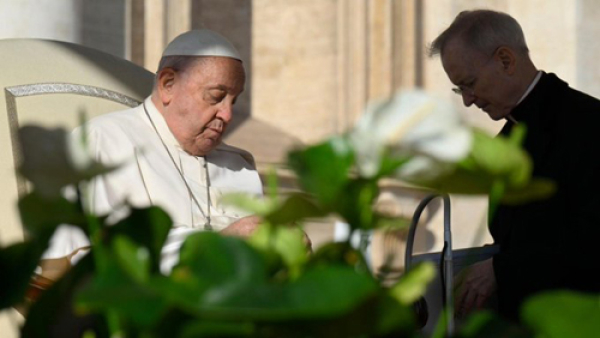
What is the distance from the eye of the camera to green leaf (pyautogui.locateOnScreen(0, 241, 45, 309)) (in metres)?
0.66

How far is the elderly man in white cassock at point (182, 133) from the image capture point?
2.89m

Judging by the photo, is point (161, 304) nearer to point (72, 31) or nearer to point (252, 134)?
point (72, 31)

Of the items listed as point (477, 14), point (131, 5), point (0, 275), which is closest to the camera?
point (0, 275)

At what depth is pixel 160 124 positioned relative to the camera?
3.04 m

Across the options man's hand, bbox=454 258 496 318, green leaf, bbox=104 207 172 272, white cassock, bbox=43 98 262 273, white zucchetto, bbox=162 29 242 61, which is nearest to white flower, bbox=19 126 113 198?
green leaf, bbox=104 207 172 272

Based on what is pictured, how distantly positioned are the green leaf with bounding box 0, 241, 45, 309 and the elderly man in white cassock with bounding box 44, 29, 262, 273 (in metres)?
2.08

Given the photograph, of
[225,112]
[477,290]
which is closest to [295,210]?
[477,290]

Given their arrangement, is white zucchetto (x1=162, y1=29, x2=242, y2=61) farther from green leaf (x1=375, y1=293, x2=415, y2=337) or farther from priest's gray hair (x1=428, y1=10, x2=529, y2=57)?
green leaf (x1=375, y1=293, x2=415, y2=337)

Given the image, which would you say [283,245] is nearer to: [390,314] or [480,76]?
[390,314]

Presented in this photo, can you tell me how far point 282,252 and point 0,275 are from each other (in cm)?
17

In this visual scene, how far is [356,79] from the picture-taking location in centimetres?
1061

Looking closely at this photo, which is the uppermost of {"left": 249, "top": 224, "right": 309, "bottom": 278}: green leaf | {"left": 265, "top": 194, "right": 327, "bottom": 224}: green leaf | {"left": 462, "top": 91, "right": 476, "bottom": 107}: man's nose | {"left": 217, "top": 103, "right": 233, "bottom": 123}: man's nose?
{"left": 265, "top": 194, "right": 327, "bottom": 224}: green leaf

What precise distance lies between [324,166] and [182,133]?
2434mm

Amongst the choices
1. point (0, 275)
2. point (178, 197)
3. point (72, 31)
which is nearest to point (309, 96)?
point (72, 31)
